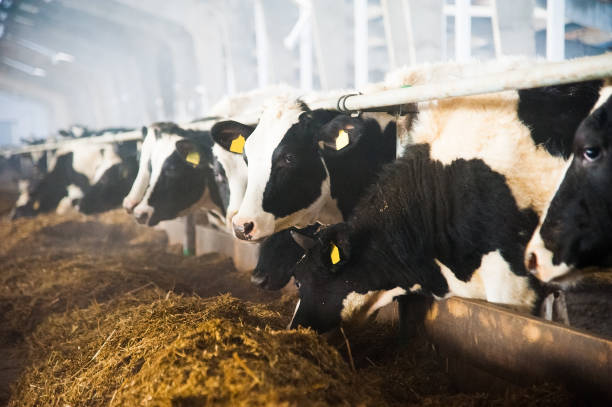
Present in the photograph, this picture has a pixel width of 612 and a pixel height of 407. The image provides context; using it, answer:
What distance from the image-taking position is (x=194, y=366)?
5.36 feet

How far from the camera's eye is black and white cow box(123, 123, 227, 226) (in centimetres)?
487

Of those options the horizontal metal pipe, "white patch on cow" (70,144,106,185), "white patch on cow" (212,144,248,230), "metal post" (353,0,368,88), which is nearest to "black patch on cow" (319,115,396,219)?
the horizontal metal pipe

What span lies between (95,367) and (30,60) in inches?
1260

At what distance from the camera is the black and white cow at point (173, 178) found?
16.0 feet

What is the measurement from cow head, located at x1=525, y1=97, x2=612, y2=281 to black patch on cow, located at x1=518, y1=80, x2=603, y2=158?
15.2 inches

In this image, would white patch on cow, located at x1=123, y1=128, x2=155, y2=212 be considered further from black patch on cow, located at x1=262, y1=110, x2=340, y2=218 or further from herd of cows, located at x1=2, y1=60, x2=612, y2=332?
black patch on cow, located at x1=262, y1=110, x2=340, y2=218

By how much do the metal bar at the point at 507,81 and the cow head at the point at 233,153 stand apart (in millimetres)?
1345

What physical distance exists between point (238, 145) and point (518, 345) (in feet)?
8.94

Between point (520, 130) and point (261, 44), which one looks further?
point (261, 44)

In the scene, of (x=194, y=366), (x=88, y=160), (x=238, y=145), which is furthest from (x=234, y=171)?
(x=88, y=160)

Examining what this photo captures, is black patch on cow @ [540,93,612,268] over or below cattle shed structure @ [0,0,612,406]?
over

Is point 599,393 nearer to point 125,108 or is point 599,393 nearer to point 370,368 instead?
point 370,368

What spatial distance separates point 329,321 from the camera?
261 centimetres

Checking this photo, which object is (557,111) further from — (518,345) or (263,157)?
(263,157)
